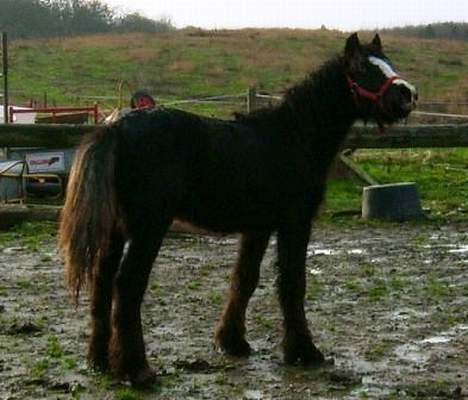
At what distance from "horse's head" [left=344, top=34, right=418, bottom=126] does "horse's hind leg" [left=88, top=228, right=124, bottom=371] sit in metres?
1.94

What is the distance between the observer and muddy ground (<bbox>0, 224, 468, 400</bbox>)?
5809 millimetres

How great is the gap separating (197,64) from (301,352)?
121 feet

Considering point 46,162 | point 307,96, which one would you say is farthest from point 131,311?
point 46,162

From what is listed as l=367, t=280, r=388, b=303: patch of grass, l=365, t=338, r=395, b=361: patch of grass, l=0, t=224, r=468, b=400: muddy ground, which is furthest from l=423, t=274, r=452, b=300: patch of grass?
l=365, t=338, r=395, b=361: patch of grass

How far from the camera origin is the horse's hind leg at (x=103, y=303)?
6.09 meters

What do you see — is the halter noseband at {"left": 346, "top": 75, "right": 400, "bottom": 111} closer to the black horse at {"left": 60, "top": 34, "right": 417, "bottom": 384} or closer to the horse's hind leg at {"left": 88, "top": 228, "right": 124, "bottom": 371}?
the black horse at {"left": 60, "top": 34, "right": 417, "bottom": 384}

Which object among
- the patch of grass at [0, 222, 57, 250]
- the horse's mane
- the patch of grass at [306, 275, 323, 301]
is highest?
the horse's mane

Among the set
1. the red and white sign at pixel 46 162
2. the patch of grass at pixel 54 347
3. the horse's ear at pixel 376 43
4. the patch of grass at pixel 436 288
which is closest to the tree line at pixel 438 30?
the red and white sign at pixel 46 162

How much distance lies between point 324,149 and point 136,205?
1.62 m

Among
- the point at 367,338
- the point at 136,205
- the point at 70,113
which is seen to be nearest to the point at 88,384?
the point at 136,205

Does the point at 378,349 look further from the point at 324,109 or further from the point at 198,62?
the point at 198,62

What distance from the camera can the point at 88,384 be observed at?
579 cm

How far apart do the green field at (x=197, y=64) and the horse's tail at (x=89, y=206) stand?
68.2 feet

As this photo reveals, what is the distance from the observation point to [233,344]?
21.7 ft
